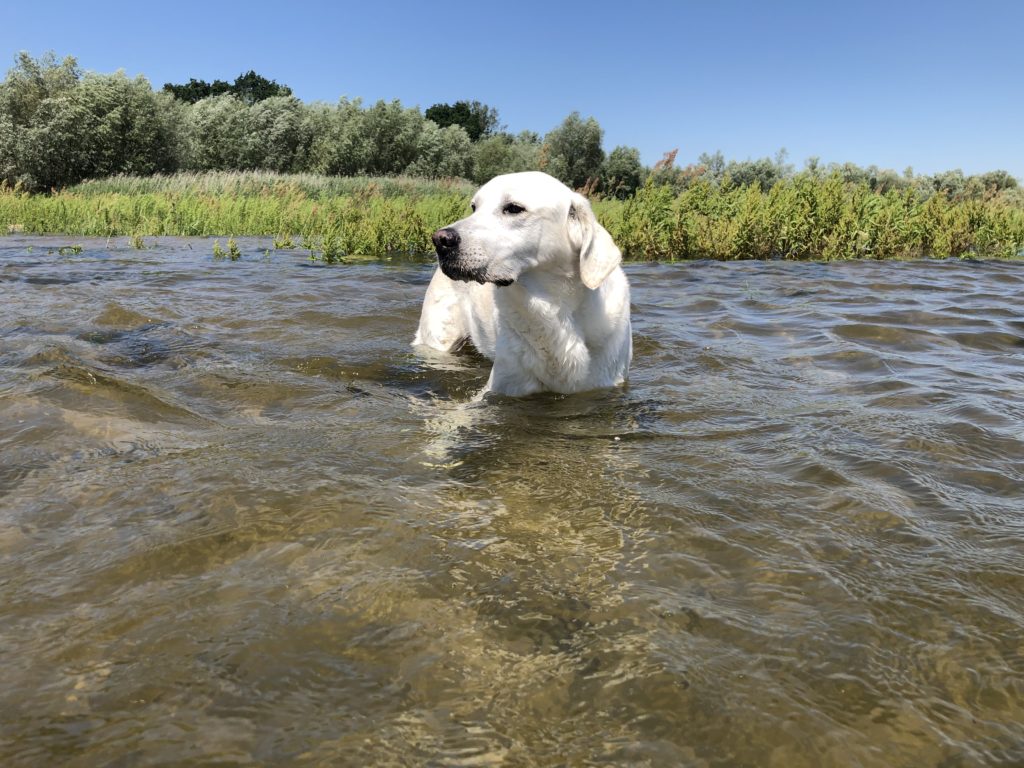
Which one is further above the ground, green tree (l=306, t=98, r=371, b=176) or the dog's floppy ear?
green tree (l=306, t=98, r=371, b=176)

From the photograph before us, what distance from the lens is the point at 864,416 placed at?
4.05 meters

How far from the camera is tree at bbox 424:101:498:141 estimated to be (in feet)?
308

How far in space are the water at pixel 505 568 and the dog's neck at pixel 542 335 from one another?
0.21 meters

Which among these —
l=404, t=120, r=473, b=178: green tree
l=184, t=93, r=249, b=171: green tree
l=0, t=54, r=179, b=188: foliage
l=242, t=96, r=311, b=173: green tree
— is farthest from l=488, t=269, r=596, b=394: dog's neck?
l=242, t=96, r=311, b=173: green tree

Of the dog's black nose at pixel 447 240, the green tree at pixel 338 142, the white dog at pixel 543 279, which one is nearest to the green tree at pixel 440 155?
the green tree at pixel 338 142

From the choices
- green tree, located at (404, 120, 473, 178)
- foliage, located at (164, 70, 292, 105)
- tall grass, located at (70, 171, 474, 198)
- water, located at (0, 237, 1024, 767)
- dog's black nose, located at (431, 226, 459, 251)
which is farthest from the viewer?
foliage, located at (164, 70, 292, 105)

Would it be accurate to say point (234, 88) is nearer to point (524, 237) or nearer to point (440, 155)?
point (440, 155)

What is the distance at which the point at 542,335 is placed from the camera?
14.7 ft

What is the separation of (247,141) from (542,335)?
185 ft

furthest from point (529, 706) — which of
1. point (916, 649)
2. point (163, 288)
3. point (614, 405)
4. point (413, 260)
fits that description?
point (413, 260)

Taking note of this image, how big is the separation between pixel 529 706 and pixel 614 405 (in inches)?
116

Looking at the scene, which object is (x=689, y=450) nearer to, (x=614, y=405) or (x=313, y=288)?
(x=614, y=405)

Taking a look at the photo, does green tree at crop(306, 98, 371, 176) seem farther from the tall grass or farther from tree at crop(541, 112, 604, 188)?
the tall grass

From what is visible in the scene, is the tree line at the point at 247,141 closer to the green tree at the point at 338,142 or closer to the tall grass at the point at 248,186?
the green tree at the point at 338,142
